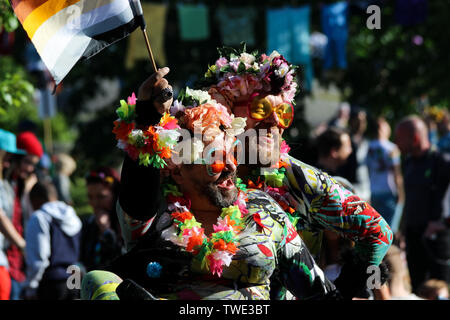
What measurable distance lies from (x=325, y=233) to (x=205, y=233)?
1.72 m

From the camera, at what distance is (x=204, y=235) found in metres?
3.51

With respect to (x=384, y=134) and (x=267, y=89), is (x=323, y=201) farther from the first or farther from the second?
(x=384, y=134)

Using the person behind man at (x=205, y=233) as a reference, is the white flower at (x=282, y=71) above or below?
above

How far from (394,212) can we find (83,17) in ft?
18.6

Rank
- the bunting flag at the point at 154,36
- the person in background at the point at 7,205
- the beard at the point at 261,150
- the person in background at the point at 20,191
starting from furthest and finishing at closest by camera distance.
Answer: the bunting flag at the point at 154,36 < the person in background at the point at 20,191 < the person in background at the point at 7,205 < the beard at the point at 261,150

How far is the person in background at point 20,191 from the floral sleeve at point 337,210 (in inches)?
134

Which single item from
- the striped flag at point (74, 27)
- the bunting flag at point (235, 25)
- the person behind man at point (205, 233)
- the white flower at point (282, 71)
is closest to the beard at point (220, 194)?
the person behind man at point (205, 233)

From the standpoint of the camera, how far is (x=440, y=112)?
36.8 ft

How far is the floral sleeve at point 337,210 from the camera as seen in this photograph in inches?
157

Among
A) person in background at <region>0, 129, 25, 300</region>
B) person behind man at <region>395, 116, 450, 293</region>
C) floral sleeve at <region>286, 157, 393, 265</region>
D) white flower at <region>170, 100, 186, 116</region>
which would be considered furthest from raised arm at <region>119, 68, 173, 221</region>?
person behind man at <region>395, 116, 450, 293</region>

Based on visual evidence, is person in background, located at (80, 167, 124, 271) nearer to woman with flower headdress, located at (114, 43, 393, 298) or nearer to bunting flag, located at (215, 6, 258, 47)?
woman with flower headdress, located at (114, 43, 393, 298)

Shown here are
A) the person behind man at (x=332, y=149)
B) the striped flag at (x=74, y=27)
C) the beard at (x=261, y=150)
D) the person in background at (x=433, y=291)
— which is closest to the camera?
the striped flag at (x=74, y=27)

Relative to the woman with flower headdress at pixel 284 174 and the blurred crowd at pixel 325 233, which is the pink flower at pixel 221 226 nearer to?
the woman with flower headdress at pixel 284 174
